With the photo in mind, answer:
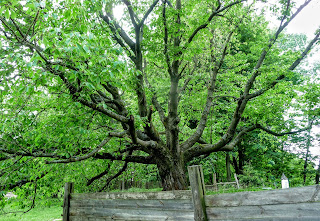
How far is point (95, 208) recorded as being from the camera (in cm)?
519

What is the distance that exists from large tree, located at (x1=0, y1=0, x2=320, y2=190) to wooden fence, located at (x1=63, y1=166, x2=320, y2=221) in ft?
4.25

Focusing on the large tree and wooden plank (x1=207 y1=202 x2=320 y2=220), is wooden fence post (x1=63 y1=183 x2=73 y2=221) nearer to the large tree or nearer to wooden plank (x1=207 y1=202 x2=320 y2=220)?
the large tree

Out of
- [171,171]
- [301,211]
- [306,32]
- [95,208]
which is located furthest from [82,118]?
[306,32]

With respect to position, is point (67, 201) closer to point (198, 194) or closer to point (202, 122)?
point (198, 194)

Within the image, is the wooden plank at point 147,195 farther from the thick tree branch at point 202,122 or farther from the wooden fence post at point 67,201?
the thick tree branch at point 202,122

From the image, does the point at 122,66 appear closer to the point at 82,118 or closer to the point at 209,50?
the point at 82,118

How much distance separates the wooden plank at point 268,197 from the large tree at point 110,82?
244cm

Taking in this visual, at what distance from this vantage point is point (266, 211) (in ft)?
10.1

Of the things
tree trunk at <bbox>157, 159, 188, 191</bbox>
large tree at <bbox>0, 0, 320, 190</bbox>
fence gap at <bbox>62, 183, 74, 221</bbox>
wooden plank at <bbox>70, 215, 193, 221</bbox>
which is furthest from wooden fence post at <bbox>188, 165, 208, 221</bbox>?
fence gap at <bbox>62, 183, 74, 221</bbox>

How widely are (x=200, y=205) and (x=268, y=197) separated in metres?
1.03

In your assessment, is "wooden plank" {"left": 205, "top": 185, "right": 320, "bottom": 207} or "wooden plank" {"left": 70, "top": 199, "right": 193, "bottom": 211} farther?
"wooden plank" {"left": 70, "top": 199, "right": 193, "bottom": 211}

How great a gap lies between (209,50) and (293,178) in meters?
12.1

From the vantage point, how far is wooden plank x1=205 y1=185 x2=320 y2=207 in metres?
2.76

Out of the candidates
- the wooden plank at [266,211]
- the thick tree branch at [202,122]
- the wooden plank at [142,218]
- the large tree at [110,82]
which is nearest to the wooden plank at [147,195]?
the wooden plank at [142,218]
